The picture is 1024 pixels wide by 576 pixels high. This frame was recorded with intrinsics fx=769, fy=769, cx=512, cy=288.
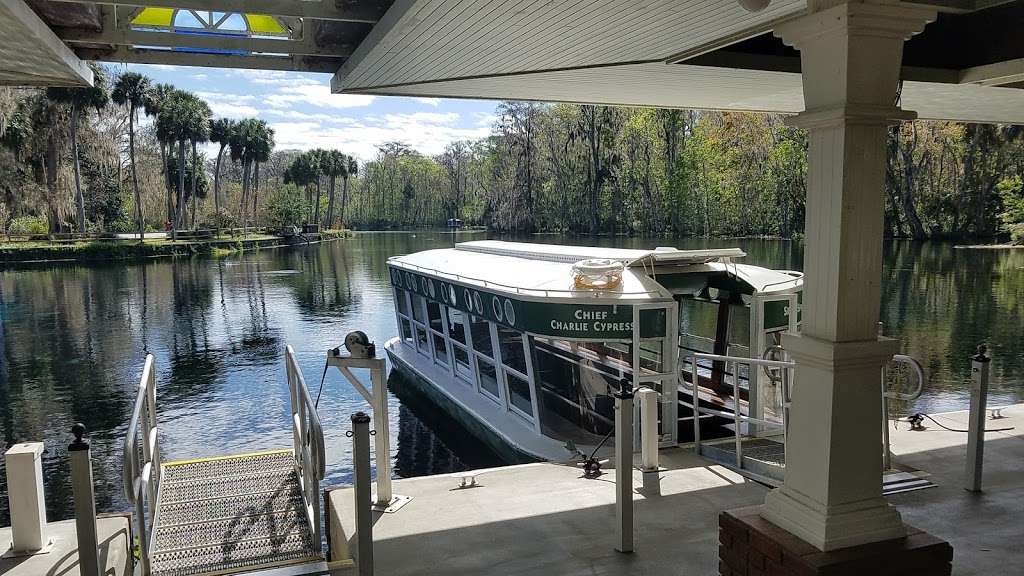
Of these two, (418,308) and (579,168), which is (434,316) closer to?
(418,308)

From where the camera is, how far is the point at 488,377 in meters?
12.3

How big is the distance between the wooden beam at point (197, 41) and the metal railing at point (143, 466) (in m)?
2.69

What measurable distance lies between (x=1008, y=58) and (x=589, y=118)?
64944mm

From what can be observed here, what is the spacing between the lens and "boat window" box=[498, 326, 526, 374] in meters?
10.6

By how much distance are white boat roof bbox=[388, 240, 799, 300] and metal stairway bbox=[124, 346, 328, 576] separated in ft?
12.4

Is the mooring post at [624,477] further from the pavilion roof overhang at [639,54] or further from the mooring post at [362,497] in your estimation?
the pavilion roof overhang at [639,54]

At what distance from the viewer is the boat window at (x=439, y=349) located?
48.8 ft

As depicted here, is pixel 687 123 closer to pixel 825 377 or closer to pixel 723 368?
pixel 723 368

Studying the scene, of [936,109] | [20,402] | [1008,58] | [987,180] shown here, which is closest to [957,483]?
[1008,58]

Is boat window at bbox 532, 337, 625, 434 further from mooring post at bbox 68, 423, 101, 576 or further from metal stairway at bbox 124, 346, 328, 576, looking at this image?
mooring post at bbox 68, 423, 101, 576

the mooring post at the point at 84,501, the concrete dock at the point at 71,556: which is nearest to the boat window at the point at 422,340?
the concrete dock at the point at 71,556

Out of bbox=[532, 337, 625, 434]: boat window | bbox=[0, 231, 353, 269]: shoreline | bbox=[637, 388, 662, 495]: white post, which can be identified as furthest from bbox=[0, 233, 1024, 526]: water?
bbox=[637, 388, 662, 495]: white post

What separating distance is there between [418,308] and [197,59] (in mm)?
9621

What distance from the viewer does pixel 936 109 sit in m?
9.70
